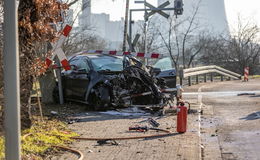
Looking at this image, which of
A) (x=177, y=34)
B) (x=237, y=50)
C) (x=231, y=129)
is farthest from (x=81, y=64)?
(x=237, y=50)

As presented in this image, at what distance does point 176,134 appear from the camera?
8.22 meters

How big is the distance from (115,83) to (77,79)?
1528mm

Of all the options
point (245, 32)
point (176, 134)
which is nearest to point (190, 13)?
point (245, 32)

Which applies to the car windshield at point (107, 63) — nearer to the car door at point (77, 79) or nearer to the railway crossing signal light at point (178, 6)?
the car door at point (77, 79)

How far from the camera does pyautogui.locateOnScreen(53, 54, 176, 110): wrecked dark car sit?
36.2 feet

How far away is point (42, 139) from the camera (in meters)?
6.94

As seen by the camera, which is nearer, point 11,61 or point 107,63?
point 11,61

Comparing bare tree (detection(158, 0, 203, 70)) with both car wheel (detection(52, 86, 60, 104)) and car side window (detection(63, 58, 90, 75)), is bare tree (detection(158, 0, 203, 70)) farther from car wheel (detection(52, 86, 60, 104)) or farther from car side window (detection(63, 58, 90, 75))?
car wheel (detection(52, 86, 60, 104))

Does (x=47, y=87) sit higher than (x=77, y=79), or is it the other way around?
(x=77, y=79)

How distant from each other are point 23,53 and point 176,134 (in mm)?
3315

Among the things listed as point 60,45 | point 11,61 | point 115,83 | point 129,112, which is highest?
point 60,45

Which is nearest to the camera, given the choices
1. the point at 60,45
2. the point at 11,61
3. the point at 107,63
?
the point at 11,61

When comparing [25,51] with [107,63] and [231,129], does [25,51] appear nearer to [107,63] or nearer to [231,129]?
[231,129]

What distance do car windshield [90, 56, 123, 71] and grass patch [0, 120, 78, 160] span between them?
3.15 meters
